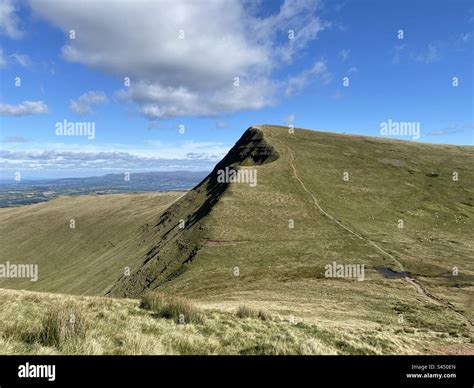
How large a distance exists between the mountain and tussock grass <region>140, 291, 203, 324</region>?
388 cm

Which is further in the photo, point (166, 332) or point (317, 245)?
point (317, 245)

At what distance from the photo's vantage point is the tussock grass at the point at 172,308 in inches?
653

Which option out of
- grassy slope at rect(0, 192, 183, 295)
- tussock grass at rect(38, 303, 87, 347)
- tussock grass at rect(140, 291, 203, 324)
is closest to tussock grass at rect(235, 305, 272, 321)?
tussock grass at rect(140, 291, 203, 324)

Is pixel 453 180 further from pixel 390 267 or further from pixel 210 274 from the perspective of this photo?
pixel 210 274

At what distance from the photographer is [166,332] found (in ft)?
45.4

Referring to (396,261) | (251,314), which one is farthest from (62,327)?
(396,261)

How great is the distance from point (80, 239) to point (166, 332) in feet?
323

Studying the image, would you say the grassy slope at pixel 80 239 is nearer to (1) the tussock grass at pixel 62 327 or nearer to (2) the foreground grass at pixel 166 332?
(2) the foreground grass at pixel 166 332

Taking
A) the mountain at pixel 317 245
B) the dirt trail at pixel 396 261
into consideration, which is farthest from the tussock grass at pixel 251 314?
the dirt trail at pixel 396 261

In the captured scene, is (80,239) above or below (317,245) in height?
below

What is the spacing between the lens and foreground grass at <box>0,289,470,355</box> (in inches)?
435

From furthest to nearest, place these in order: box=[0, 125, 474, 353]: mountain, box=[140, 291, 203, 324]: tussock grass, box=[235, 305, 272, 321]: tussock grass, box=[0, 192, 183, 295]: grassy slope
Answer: box=[0, 192, 183, 295]: grassy slope, box=[0, 125, 474, 353]: mountain, box=[235, 305, 272, 321]: tussock grass, box=[140, 291, 203, 324]: tussock grass

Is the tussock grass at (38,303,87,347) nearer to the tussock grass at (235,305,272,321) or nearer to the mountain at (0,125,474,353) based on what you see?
the tussock grass at (235,305,272,321)

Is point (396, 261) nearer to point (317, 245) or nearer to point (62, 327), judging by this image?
point (317, 245)
